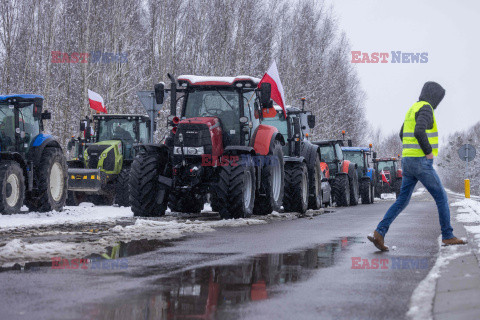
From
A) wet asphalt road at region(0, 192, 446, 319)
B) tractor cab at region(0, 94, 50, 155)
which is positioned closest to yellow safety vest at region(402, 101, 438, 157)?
wet asphalt road at region(0, 192, 446, 319)

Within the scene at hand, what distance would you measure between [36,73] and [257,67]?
1452cm

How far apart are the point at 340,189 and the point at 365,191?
4.85m

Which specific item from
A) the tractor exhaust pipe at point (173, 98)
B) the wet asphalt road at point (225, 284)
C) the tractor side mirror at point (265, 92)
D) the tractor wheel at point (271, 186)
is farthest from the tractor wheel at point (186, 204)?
the wet asphalt road at point (225, 284)

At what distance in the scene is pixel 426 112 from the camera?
7.34 m

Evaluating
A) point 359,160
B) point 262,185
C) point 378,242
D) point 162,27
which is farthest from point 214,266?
point 162,27

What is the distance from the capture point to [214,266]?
578 cm

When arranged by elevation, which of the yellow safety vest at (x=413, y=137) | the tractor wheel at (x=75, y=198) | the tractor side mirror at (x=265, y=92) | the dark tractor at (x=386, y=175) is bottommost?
the dark tractor at (x=386, y=175)

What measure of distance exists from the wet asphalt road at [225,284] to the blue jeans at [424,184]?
31 cm

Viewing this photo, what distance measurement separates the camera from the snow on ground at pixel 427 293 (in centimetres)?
397

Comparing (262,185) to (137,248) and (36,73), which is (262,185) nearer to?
(137,248)

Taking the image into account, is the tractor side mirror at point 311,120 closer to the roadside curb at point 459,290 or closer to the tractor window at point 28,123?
the tractor window at point 28,123

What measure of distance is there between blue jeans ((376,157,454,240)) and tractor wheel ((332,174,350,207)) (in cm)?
1561

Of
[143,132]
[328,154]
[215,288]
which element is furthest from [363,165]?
[215,288]

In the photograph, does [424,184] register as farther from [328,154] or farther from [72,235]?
[328,154]
